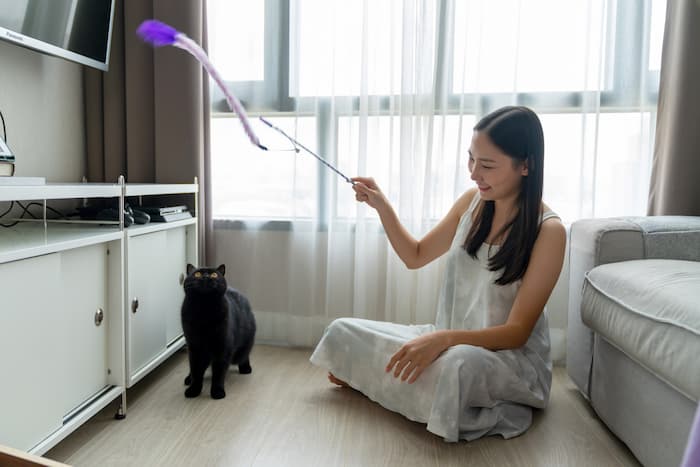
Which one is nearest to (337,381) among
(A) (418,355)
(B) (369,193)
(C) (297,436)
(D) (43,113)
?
(C) (297,436)

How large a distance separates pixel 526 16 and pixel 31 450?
2188 mm

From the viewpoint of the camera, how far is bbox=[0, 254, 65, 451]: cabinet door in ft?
3.51

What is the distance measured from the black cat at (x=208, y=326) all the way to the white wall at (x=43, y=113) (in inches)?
33.0

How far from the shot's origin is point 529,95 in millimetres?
2104

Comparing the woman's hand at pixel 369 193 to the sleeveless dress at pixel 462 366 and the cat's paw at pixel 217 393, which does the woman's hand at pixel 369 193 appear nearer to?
the sleeveless dress at pixel 462 366

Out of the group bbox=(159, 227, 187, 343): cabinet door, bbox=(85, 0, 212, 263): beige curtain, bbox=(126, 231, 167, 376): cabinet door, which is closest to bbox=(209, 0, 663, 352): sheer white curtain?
bbox=(85, 0, 212, 263): beige curtain

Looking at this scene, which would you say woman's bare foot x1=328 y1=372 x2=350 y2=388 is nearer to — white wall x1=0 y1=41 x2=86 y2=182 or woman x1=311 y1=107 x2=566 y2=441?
woman x1=311 y1=107 x2=566 y2=441

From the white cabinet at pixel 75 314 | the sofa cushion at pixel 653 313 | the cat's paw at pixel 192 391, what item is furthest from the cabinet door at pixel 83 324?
the sofa cushion at pixel 653 313

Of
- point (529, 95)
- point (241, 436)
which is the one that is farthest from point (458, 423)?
point (529, 95)

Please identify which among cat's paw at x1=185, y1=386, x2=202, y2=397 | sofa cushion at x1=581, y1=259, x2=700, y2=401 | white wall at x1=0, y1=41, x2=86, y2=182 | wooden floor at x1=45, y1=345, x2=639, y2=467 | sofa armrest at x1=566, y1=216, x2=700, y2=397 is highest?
white wall at x1=0, y1=41, x2=86, y2=182

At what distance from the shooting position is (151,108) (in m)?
2.23

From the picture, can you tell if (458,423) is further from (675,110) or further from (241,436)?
(675,110)

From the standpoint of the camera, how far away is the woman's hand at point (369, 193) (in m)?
1.57

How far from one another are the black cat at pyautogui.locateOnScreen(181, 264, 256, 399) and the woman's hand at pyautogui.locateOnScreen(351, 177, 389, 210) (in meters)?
0.54
